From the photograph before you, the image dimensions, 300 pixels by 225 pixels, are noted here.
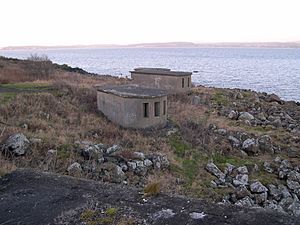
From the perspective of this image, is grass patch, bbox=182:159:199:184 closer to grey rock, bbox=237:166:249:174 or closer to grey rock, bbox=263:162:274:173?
grey rock, bbox=237:166:249:174

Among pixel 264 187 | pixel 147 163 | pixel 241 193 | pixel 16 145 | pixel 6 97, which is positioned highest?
pixel 6 97

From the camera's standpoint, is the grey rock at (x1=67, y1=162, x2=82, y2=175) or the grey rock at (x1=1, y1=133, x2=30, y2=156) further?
the grey rock at (x1=1, y1=133, x2=30, y2=156)

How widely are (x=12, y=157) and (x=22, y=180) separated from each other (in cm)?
542

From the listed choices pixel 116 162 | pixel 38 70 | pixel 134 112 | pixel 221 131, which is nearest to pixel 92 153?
pixel 116 162

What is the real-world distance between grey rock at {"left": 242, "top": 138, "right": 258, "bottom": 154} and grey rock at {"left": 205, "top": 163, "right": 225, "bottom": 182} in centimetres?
361

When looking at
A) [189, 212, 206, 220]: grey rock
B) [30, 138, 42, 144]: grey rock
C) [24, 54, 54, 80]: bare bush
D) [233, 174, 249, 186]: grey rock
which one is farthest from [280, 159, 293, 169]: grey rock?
[24, 54, 54, 80]: bare bush

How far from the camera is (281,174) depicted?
1753 cm

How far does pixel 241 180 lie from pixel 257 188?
0.94m

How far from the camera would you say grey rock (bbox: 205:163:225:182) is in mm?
16775

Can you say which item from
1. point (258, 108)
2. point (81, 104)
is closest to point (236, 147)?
point (81, 104)

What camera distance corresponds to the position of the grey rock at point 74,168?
13844 millimetres

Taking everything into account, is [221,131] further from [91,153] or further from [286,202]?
[91,153]

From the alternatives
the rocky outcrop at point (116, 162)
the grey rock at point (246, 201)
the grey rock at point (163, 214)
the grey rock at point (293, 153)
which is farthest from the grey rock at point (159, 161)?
the grey rock at point (163, 214)

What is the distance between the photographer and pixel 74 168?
14039 mm
